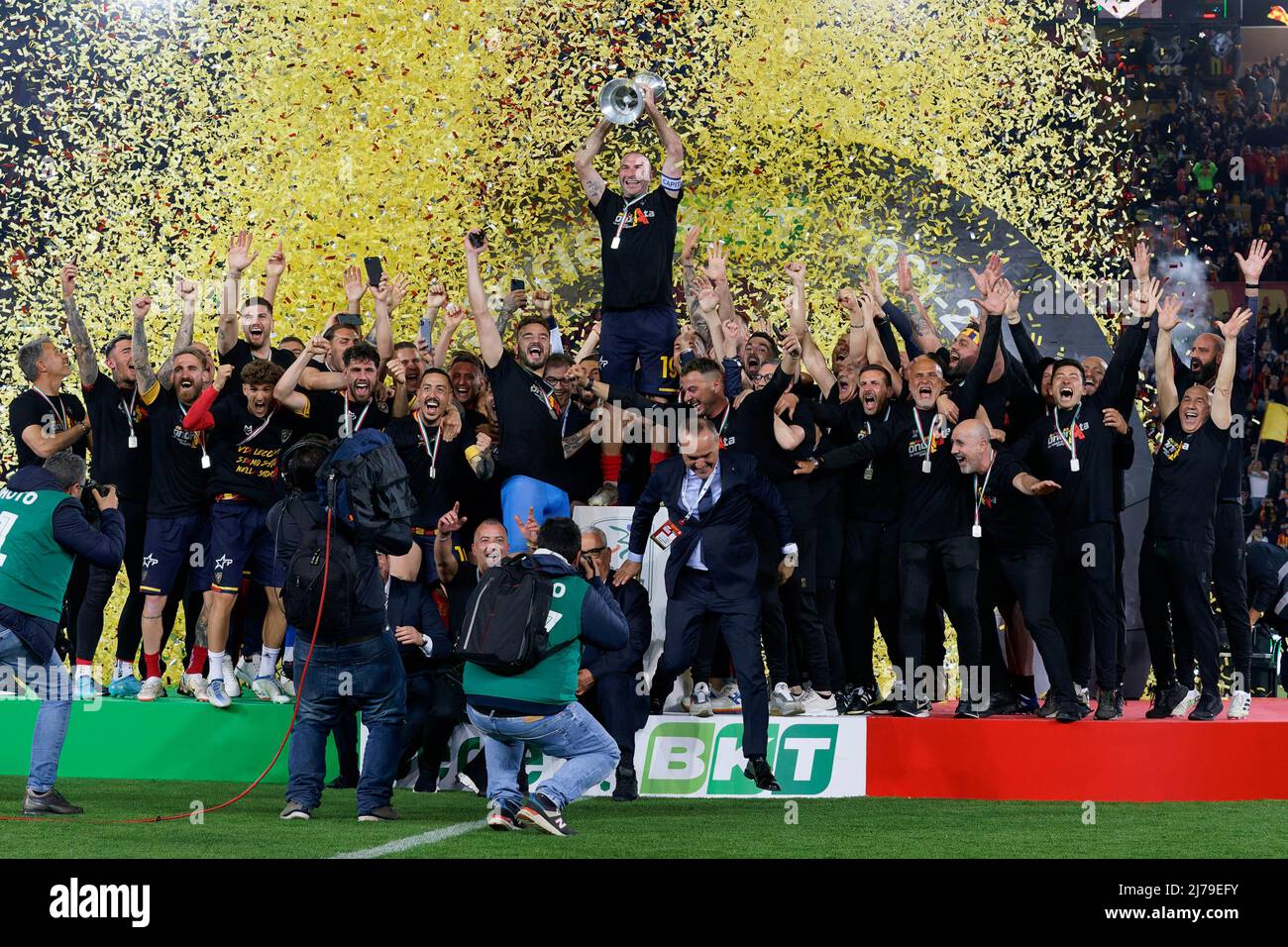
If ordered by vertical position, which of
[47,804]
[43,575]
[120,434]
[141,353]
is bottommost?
[47,804]

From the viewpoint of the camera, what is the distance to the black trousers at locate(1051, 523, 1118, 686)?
9.69 metres

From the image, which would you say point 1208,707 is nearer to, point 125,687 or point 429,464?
point 429,464

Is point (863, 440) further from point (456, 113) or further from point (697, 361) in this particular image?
point (456, 113)

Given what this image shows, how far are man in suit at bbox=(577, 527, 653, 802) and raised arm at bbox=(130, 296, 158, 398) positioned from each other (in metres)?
3.05

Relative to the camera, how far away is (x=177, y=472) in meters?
10.4

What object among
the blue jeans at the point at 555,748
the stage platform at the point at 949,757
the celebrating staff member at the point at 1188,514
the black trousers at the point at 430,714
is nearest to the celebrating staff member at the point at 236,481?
the stage platform at the point at 949,757

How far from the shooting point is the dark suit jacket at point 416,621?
941 cm

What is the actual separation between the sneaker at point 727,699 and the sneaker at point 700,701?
0.79 ft

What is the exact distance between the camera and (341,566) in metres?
7.74

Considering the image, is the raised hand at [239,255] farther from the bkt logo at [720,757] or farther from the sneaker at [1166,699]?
the sneaker at [1166,699]

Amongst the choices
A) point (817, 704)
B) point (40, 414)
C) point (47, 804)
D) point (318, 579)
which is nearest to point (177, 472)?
point (40, 414)

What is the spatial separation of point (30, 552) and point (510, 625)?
7.80 feet

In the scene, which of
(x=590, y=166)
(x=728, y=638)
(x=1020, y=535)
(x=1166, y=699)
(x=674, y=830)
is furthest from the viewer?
(x=590, y=166)
